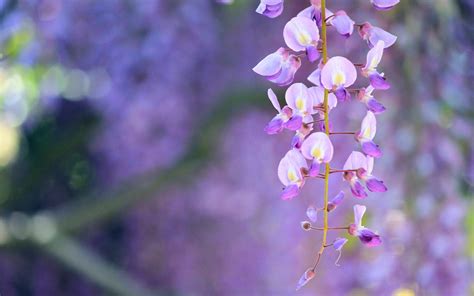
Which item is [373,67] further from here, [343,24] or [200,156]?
[200,156]

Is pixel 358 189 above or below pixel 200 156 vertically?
above

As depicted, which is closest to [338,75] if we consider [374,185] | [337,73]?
[337,73]

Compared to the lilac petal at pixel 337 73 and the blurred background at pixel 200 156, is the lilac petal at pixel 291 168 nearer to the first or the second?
the lilac petal at pixel 337 73

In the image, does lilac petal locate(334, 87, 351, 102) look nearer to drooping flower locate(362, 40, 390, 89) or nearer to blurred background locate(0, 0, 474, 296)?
drooping flower locate(362, 40, 390, 89)

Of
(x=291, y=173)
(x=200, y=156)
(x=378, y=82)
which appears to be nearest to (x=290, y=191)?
(x=291, y=173)

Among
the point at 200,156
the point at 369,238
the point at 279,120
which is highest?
the point at 279,120

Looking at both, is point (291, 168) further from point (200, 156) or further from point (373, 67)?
point (200, 156)

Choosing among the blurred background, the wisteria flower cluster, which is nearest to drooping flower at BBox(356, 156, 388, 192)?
the wisteria flower cluster

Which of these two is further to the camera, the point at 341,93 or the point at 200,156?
the point at 200,156
